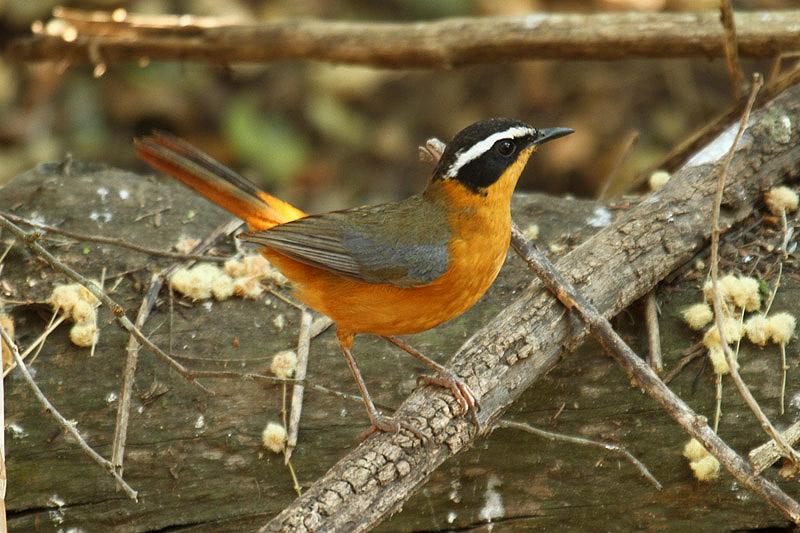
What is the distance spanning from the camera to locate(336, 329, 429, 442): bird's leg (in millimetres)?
3139

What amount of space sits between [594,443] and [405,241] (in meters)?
1.23

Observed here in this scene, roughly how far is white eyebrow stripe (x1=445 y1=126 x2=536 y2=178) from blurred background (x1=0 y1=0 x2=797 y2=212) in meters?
4.37

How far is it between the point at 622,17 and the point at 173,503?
4035mm

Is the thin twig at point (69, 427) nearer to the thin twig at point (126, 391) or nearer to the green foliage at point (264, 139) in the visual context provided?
the thin twig at point (126, 391)

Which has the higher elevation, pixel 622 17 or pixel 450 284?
pixel 622 17

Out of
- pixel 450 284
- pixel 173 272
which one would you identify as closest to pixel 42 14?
pixel 173 272

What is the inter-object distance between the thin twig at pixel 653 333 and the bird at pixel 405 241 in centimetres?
78

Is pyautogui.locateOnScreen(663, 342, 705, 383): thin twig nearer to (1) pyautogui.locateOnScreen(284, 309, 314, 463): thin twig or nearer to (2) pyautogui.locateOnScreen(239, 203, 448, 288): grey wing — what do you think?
(2) pyautogui.locateOnScreen(239, 203, 448, 288): grey wing

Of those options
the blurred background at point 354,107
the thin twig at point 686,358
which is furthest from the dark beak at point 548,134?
the blurred background at point 354,107

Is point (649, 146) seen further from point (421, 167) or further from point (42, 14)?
point (42, 14)

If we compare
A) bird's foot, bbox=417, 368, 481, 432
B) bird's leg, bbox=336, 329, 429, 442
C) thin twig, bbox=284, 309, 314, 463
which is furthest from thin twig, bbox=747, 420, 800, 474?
thin twig, bbox=284, 309, 314, 463

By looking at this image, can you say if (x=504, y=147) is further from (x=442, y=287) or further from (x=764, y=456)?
(x=764, y=456)

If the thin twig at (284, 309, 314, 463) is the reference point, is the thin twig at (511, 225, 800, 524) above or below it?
above

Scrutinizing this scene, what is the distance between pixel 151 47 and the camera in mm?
6344
